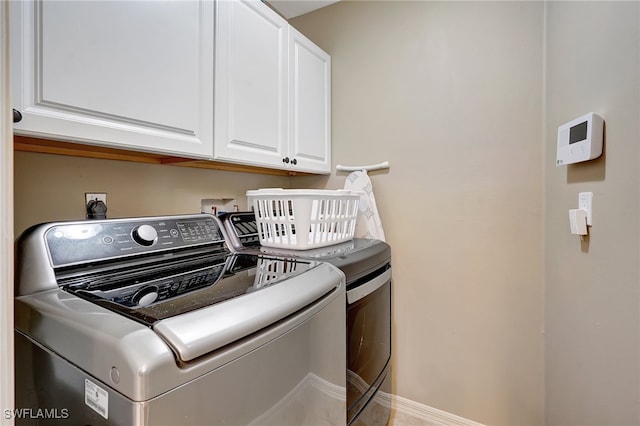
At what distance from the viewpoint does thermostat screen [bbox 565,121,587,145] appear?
0.96 m

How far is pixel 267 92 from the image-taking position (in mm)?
1451

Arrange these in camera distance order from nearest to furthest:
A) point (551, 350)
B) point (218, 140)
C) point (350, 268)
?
point (350, 268) < point (218, 140) < point (551, 350)

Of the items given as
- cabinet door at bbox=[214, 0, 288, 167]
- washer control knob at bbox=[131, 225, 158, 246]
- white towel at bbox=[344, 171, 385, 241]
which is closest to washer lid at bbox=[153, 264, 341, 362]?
washer control knob at bbox=[131, 225, 158, 246]

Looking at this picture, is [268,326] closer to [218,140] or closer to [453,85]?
[218,140]

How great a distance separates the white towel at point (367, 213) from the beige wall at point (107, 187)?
731 mm

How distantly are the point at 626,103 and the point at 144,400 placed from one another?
126cm

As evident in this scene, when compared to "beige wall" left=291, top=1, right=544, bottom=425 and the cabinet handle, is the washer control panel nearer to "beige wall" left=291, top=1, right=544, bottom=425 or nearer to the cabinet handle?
the cabinet handle

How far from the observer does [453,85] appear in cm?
159

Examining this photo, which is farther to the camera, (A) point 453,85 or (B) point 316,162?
(B) point 316,162

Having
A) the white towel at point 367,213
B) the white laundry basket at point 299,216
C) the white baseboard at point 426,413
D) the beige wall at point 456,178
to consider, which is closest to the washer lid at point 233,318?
the white laundry basket at point 299,216

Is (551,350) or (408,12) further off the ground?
(408,12)

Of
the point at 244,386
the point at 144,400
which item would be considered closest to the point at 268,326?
the point at 244,386

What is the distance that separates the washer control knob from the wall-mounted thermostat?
1.41 metres

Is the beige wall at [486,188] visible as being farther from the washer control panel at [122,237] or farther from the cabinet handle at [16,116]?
the cabinet handle at [16,116]
